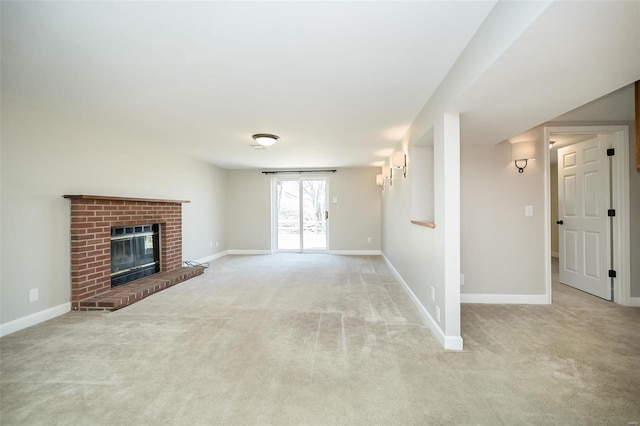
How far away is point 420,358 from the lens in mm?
2092

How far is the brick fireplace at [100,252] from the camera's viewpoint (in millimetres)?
3131

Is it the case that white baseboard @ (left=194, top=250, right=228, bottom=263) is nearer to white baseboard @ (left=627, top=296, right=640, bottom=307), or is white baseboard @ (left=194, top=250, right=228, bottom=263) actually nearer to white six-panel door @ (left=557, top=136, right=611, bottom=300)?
white six-panel door @ (left=557, top=136, right=611, bottom=300)

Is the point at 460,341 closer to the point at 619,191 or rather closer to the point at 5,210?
the point at 619,191

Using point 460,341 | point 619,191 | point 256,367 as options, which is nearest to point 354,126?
point 460,341

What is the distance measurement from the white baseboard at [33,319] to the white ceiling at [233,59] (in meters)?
2.06

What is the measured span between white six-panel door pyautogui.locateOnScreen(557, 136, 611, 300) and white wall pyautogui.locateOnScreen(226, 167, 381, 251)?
3.64m

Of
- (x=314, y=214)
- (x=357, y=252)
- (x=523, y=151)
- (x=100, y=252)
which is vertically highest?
(x=523, y=151)

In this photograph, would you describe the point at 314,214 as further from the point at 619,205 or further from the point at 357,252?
the point at 619,205

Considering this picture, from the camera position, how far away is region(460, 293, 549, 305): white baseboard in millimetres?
3293

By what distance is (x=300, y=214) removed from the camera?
732 cm

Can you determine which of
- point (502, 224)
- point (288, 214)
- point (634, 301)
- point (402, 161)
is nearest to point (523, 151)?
point (502, 224)

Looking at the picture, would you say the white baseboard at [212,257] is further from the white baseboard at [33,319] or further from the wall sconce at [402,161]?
the wall sconce at [402,161]

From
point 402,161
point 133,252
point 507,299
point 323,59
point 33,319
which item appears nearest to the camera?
point 323,59

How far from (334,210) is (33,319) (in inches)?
218
